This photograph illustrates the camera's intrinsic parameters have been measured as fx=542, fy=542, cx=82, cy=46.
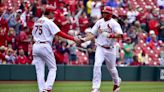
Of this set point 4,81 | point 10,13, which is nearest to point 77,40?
point 4,81

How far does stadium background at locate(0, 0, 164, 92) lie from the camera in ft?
66.2

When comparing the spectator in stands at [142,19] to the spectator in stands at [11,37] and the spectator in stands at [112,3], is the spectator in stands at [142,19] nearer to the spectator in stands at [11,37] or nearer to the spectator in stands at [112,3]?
the spectator in stands at [112,3]

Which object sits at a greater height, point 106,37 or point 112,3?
point 112,3

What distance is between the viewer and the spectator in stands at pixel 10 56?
1998cm

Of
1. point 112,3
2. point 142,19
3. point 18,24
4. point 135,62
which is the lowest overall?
point 135,62

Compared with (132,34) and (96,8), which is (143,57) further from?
(96,8)

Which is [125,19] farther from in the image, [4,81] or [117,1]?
[4,81]

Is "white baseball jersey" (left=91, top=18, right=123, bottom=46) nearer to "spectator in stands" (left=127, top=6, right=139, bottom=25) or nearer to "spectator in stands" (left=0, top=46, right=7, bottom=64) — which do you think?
"spectator in stands" (left=0, top=46, right=7, bottom=64)

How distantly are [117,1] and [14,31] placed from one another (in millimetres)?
6568

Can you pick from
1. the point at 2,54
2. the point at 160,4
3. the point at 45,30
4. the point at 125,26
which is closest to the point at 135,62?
the point at 125,26

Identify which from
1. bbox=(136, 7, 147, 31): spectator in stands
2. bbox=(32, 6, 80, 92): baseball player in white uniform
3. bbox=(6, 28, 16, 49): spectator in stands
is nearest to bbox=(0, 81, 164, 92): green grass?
bbox=(32, 6, 80, 92): baseball player in white uniform

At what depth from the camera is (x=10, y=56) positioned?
20125 mm

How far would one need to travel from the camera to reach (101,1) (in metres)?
24.3

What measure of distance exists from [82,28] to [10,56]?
13.6 ft
